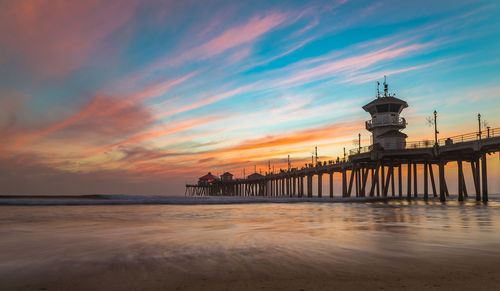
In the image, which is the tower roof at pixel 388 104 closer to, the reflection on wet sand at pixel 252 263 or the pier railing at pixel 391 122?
the pier railing at pixel 391 122

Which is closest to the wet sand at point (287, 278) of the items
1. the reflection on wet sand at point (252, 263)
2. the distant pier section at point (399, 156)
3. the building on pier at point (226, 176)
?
the reflection on wet sand at point (252, 263)

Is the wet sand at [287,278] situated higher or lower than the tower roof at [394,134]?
lower

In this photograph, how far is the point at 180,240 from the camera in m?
7.40

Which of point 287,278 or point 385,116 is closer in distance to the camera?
point 287,278

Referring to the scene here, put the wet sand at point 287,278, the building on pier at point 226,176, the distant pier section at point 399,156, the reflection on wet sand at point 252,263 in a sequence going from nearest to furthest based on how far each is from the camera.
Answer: the wet sand at point 287,278 < the reflection on wet sand at point 252,263 < the distant pier section at point 399,156 < the building on pier at point 226,176

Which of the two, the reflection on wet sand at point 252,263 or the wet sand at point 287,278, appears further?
Result: the reflection on wet sand at point 252,263

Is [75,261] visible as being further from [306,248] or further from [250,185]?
[250,185]


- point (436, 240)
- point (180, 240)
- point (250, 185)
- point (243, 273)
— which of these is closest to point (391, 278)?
point (243, 273)

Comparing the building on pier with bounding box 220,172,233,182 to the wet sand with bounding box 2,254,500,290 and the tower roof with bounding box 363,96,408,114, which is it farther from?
the wet sand with bounding box 2,254,500,290

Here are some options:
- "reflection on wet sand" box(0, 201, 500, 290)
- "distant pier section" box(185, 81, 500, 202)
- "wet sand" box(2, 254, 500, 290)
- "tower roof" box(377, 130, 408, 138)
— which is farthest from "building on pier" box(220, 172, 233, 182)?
"wet sand" box(2, 254, 500, 290)

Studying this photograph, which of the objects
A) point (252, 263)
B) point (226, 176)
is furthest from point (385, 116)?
point (226, 176)

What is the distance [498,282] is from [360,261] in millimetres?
1697

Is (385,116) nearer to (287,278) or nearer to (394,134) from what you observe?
(394,134)

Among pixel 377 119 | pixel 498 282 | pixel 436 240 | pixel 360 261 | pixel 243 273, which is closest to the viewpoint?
pixel 498 282
